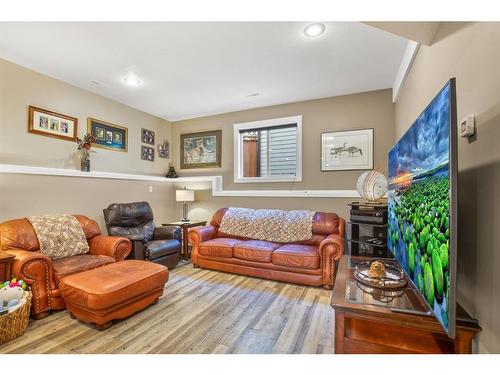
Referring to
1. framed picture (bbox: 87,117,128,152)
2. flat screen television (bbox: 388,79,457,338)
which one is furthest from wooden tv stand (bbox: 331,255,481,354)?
framed picture (bbox: 87,117,128,152)

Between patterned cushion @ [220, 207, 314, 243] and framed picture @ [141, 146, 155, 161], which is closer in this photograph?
patterned cushion @ [220, 207, 314, 243]

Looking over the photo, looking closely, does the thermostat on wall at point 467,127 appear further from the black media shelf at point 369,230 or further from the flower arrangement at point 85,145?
the flower arrangement at point 85,145

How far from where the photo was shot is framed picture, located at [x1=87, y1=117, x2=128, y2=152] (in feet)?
11.6

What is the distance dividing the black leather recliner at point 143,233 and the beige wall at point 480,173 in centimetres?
312

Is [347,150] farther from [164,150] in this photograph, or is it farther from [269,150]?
[164,150]

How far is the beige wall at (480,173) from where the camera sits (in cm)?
96

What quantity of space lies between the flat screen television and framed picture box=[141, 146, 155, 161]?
13.6ft

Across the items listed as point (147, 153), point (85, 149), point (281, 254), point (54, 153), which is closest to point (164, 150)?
point (147, 153)

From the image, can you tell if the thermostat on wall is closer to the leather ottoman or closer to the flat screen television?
the flat screen television

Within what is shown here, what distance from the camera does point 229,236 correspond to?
3875mm

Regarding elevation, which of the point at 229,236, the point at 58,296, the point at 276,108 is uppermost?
the point at 276,108
